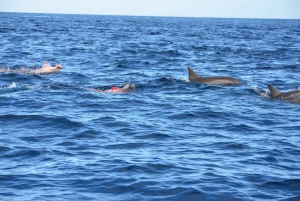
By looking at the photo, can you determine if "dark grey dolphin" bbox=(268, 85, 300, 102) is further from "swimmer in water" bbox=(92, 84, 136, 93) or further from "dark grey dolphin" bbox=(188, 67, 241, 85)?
"swimmer in water" bbox=(92, 84, 136, 93)

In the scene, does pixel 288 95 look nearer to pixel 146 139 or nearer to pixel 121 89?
pixel 121 89

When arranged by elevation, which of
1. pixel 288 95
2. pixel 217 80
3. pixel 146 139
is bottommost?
pixel 146 139

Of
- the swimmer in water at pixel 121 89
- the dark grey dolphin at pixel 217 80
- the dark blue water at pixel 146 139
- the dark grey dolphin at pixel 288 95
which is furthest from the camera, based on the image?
the dark grey dolphin at pixel 217 80

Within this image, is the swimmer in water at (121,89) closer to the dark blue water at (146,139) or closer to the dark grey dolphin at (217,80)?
the dark blue water at (146,139)

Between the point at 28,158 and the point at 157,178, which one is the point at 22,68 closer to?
the point at 28,158

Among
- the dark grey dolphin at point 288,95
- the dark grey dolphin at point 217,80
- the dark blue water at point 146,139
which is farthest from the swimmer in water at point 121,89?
the dark grey dolphin at point 288,95

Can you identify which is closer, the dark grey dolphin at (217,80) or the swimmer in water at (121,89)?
the swimmer in water at (121,89)

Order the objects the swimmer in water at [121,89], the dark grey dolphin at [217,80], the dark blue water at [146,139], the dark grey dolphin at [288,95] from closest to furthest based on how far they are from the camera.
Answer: the dark blue water at [146,139], the dark grey dolphin at [288,95], the swimmer in water at [121,89], the dark grey dolphin at [217,80]

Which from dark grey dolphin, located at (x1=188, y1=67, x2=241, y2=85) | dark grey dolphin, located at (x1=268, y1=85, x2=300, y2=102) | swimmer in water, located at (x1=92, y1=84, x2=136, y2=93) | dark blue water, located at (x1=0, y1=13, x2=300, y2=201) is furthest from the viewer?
dark grey dolphin, located at (x1=188, y1=67, x2=241, y2=85)

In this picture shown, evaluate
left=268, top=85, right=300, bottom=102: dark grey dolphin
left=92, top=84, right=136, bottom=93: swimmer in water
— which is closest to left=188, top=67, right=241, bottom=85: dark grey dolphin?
left=92, top=84, right=136, bottom=93: swimmer in water

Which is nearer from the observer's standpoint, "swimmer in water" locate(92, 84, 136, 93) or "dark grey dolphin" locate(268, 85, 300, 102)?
"dark grey dolphin" locate(268, 85, 300, 102)

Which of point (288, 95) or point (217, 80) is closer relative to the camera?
point (288, 95)

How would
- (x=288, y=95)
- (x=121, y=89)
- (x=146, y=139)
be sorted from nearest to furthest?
(x=146, y=139)
(x=288, y=95)
(x=121, y=89)

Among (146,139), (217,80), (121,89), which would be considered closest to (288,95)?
(217,80)
